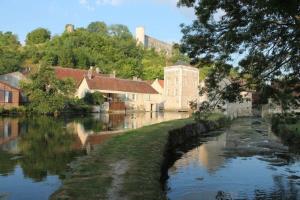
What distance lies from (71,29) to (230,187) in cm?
12130

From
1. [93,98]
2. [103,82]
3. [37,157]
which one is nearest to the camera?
[37,157]

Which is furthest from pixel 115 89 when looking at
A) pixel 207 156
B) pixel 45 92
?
pixel 207 156

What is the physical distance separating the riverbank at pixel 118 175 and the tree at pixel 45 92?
34.7 m

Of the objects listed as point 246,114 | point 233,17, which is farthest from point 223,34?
point 246,114

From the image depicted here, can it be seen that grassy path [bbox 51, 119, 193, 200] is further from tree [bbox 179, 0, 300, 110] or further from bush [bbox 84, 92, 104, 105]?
bush [bbox 84, 92, 104, 105]

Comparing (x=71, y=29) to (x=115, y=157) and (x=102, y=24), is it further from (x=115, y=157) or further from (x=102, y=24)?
(x=115, y=157)

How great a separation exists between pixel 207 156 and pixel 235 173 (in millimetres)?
4783

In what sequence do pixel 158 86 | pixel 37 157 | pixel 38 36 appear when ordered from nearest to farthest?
pixel 37 157 < pixel 158 86 < pixel 38 36

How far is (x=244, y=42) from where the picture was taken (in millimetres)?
12047

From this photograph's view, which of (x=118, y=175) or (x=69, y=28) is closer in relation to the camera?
(x=118, y=175)

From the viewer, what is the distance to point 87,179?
11.6 m

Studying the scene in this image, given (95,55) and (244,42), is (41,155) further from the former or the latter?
(95,55)

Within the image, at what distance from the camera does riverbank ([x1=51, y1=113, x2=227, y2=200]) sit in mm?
10069

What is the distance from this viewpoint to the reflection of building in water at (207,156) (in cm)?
1992
